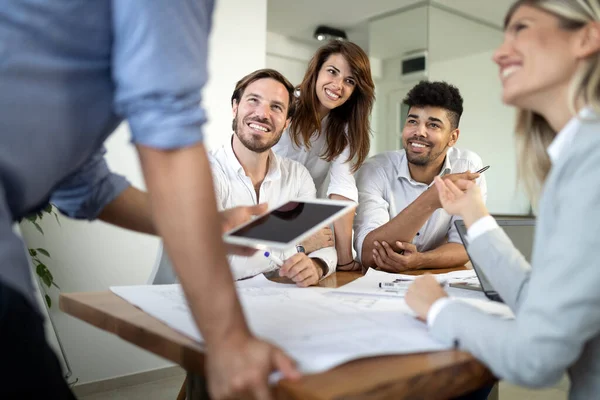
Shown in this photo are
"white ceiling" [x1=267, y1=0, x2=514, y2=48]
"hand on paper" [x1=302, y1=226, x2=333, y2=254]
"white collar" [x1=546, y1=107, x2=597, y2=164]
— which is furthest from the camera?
"white ceiling" [x1=267, y1=0, x2=514, y2=48]

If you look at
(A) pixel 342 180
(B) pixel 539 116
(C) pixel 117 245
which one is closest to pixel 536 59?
(B) pixel 539 116

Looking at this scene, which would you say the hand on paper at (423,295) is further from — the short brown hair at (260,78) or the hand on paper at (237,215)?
the short brown hair at (260,78)

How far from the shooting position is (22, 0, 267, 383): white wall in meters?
2.88

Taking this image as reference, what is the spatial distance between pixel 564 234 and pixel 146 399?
107 inches

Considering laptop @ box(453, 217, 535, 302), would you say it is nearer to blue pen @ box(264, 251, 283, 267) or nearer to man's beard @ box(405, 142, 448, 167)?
blue pen @ box(264, 251, 283, 267)

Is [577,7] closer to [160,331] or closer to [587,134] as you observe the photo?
[587,134]

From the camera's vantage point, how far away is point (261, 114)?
7.74 ft

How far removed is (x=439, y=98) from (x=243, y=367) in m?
2.35

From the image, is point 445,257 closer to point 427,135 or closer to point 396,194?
point 396,194

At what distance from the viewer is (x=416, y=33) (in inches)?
208

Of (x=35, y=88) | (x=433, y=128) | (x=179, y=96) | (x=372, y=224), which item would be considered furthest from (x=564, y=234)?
(x=433, y=128)

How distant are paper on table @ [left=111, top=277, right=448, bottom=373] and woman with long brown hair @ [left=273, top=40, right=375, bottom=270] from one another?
1.40m

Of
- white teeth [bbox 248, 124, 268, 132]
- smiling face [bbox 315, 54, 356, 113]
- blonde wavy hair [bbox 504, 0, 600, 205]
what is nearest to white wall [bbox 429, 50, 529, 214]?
smiling face [bbox 315, 54, 356, 113]

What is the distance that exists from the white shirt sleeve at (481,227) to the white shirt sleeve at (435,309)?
20 cm
